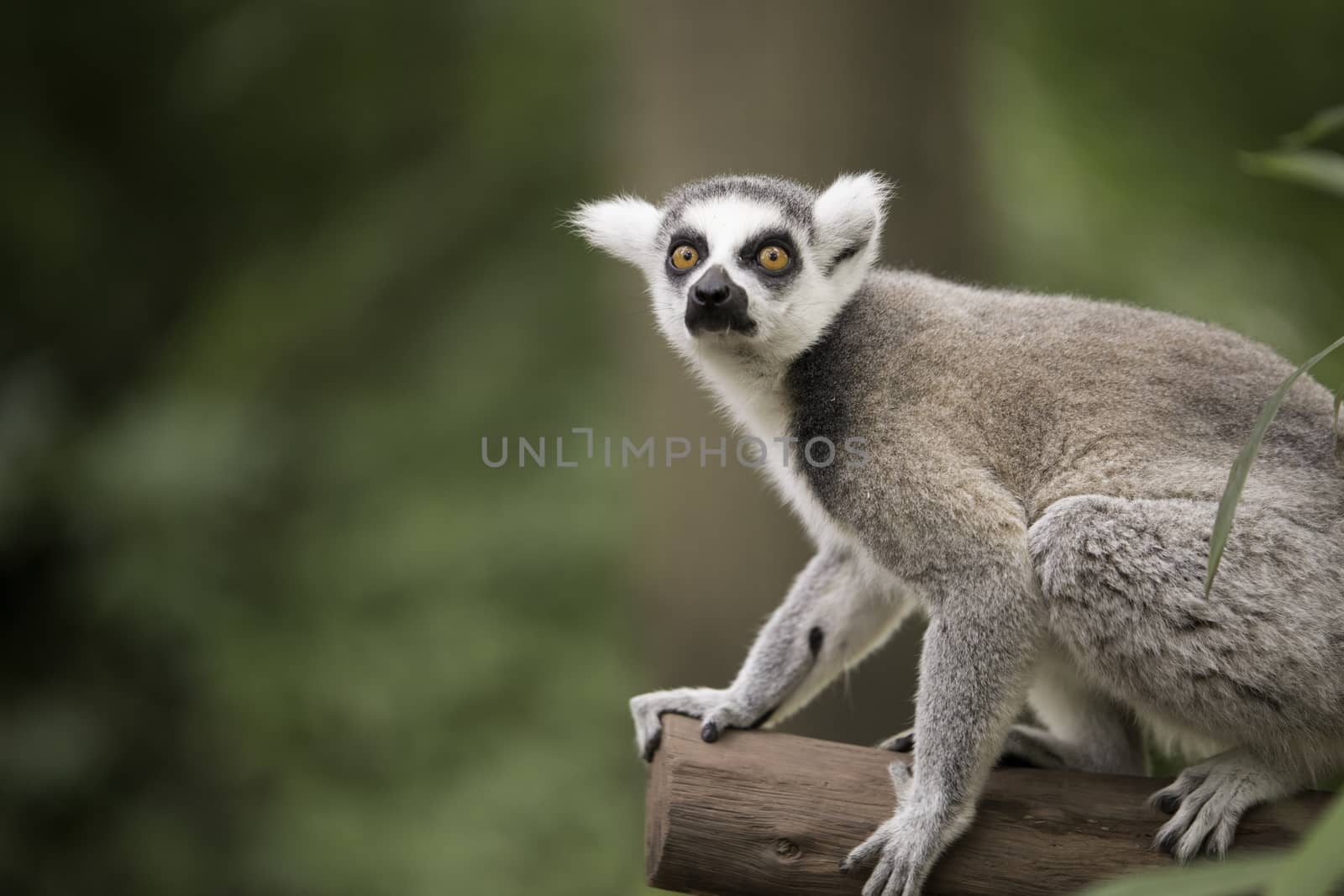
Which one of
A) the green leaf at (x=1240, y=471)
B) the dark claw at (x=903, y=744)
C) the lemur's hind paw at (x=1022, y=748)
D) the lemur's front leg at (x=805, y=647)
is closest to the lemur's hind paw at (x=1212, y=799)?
the lemur's hind paw at (x=1022, y=748)

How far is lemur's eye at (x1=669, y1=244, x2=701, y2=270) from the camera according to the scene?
3262 mm

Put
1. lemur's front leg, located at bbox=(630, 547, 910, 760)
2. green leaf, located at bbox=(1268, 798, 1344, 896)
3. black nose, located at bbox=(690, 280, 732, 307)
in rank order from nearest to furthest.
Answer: green leaf, located at bbox=(1268, 798, 1344, 896)
black nose, located at bbox=(690, 280, 732, 307)
lemur's front leg, located at bbox=(630, 547, 910, 760)

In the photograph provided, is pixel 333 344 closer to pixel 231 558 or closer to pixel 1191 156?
pixel 231 558

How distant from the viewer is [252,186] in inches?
327

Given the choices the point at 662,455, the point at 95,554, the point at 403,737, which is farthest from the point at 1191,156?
the point at 95,554

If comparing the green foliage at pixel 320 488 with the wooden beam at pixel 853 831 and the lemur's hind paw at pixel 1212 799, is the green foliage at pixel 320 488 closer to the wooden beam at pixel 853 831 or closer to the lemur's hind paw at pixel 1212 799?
the wooden beam at pixel 853 831

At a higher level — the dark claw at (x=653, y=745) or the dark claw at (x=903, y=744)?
the dark claw at (x=903, y=744)

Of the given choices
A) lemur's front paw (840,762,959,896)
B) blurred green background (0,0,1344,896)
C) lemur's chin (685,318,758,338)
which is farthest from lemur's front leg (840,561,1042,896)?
blurred green background (0,0,1344,896)

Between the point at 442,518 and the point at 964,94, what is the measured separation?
12.8 feet

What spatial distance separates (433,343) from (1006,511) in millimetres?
5311

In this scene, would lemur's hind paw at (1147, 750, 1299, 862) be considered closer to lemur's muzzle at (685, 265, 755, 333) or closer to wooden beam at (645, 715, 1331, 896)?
wooden beam at (645, 715, 1331, 896)

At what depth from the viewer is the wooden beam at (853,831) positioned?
267 cm

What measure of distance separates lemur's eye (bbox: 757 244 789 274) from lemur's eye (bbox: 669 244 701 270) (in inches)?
7.1

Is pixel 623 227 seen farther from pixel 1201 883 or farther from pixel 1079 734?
pixel 1201 883
